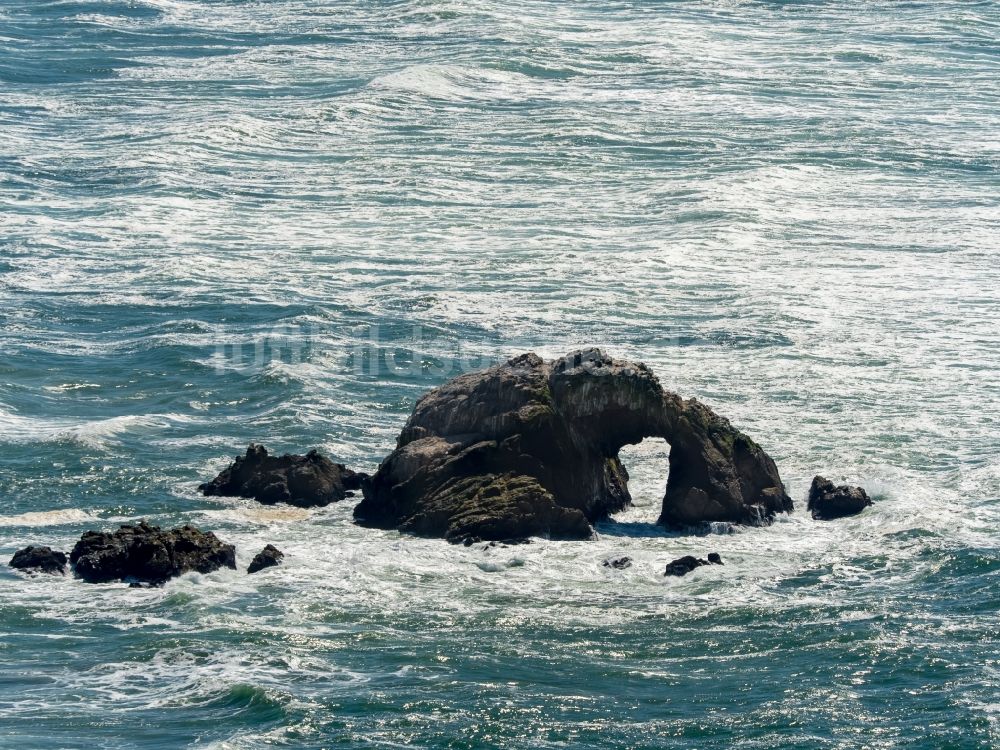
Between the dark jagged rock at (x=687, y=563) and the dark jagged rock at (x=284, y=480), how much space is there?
6.61 meters

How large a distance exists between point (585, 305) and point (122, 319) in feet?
40.7

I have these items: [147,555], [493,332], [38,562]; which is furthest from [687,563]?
[493,332]

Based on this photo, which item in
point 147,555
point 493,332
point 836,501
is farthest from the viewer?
point 493,332

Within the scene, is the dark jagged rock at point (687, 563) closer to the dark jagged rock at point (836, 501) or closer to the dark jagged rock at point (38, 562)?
the dark jagged rock at point (836, 501)

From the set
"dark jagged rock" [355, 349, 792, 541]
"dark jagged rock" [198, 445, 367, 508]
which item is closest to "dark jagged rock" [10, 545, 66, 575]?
"dark jagged rock" [198, 445, 367, 508]

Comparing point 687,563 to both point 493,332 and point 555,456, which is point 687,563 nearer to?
point 555,456

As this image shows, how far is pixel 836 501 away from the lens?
1340 inches

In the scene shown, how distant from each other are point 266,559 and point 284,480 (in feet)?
12.8

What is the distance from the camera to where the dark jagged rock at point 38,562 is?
1197 inches

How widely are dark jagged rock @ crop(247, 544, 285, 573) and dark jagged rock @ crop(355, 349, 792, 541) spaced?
278 centimetres

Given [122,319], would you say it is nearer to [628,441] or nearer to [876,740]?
[628,441]

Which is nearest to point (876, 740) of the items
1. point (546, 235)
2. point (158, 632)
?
point (158, 632)

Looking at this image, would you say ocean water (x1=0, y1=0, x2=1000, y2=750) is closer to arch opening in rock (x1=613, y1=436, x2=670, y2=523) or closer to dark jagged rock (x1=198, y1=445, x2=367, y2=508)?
arch opening in rock (x1=613, y1=436, x2=670, y2=523)

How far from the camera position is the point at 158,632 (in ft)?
91.4
